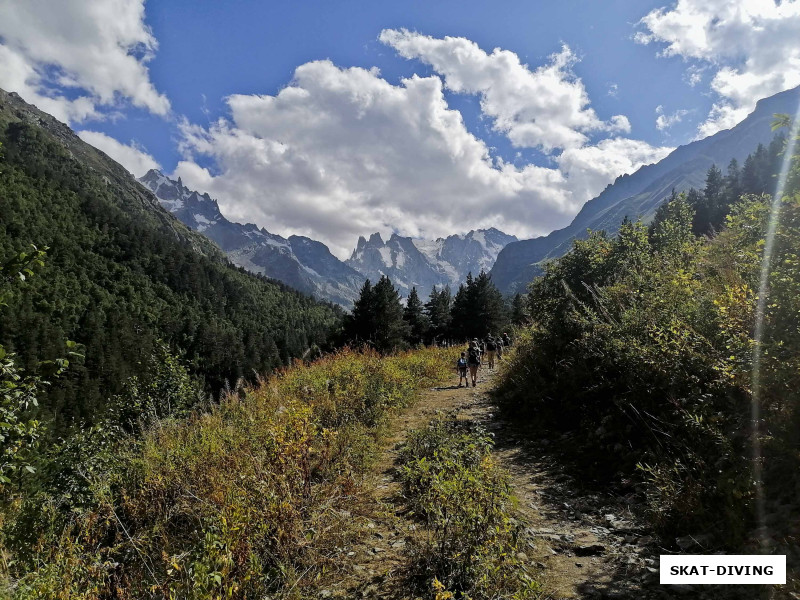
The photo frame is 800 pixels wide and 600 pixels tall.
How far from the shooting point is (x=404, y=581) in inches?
164

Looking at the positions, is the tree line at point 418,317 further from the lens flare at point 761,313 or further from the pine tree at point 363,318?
the lens flare at point 761,313

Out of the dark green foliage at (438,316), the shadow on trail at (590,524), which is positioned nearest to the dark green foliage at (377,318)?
the dark green foliage at (438,316)

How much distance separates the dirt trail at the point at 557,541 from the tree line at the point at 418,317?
3876 centimetres

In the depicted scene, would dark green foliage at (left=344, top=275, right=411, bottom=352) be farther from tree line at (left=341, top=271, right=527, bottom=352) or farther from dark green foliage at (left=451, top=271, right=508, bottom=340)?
dark green foliage at (left=451, top=271, right=508, bottom=340)

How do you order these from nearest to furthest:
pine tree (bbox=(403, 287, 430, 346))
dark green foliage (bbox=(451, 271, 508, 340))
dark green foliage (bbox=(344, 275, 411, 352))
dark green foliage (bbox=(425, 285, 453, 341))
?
1. dark green foliage (bbox=(344, 275, 411, 352))
2. dark green foliage (bbox=(451, 271, 508, 340))
3. dark green foliage (bbox=(425, 285, 453, 341))
4. pine tree (bbox=(403, 287, 430, 346))

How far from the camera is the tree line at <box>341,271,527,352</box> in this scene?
53125mm

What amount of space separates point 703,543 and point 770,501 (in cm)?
78

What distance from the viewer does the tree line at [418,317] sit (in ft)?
174

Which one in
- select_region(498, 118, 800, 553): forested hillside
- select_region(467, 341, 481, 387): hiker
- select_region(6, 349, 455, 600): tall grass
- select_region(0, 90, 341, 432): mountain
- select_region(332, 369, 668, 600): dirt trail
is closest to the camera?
select_region(6, 349, 455, 600): tall grass

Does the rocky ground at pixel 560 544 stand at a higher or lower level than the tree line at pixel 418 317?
lower

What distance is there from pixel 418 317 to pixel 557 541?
220ft

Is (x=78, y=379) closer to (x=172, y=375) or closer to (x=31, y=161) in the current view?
(x=172, y=375)

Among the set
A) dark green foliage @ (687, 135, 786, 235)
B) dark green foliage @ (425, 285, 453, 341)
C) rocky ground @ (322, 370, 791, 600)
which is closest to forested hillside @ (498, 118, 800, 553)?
rocky ground @ (322, 370, 791, 600)

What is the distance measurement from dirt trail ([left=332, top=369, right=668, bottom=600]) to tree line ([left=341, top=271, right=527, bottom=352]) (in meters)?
38.8
